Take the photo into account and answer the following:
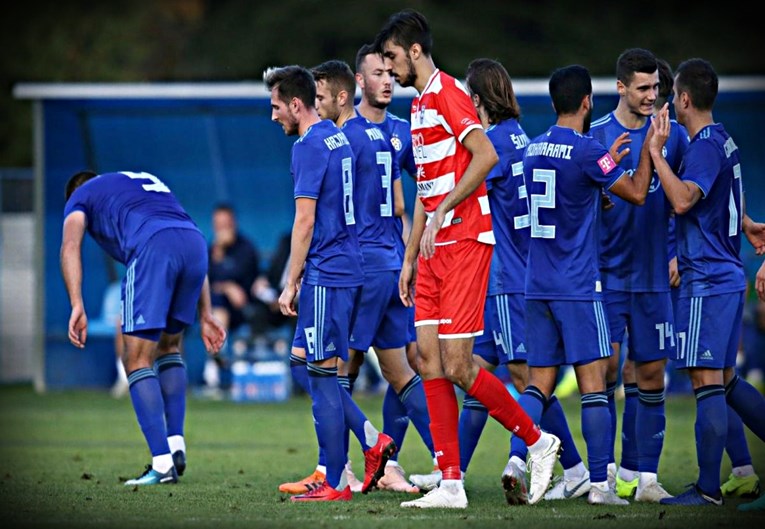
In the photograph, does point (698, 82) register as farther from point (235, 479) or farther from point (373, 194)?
point (235, 479)

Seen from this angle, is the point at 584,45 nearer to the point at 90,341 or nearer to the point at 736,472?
the point at 90,341

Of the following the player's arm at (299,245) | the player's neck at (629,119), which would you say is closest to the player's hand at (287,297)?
the player's arm at (299,245)

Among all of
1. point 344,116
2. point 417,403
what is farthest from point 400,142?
point 417,403

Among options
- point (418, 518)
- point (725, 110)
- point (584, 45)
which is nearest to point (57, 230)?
point (725, 110)

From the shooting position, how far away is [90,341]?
19.2 m

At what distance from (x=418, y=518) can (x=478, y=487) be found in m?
1.84

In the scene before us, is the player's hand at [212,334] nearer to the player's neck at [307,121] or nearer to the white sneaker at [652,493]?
the player's neck at [307,121]

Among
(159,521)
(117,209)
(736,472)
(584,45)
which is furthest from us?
(584,45)

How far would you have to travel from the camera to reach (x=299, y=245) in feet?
26.2

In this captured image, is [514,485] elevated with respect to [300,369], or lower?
lower

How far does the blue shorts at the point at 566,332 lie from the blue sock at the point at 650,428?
65 cm

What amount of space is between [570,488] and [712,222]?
185 cm

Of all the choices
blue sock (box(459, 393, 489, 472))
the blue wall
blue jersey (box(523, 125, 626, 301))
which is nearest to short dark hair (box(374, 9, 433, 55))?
blue jersey (box(523, 125, 626, 301))

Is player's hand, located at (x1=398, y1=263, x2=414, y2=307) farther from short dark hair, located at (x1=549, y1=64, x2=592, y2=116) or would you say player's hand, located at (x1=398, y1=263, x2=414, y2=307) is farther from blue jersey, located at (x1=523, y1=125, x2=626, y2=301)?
short dark hair, located at (x1=549, y1=64, x2=592, y2=116)
